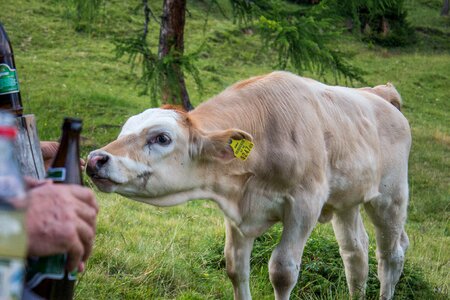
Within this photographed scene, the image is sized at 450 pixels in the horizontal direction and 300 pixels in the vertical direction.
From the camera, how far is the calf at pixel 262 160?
3877mm

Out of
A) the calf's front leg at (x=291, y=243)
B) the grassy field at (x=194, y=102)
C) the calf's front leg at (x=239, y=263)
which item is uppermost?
the calf's front leg at (x=291, y=243)

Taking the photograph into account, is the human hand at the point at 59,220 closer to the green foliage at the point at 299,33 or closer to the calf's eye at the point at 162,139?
the calf's eye at the point at 162,139

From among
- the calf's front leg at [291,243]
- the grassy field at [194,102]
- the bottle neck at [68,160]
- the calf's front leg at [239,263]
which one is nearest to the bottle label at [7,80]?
the bottle neck at [68,160]

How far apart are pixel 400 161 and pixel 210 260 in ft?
5.39

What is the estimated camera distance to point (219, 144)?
13.2 ft

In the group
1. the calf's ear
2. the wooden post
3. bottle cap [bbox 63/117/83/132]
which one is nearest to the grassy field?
the calf's ear

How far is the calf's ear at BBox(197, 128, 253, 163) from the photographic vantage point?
3.96 metres

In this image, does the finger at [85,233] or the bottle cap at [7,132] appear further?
the finger at [85,233]

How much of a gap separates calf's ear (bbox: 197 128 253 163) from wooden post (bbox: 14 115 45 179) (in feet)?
4.38

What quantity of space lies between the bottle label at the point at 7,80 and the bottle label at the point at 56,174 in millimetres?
524

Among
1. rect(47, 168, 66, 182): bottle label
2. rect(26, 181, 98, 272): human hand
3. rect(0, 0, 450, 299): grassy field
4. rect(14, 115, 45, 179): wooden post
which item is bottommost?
rect(0, 0, 450, 299): grassy field

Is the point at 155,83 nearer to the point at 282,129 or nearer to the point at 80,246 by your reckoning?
the point at 282,129

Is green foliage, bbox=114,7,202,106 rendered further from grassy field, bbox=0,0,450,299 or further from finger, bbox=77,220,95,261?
finger, bbox=77,220,95,261

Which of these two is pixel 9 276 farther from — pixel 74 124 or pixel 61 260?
pixel 74 124
